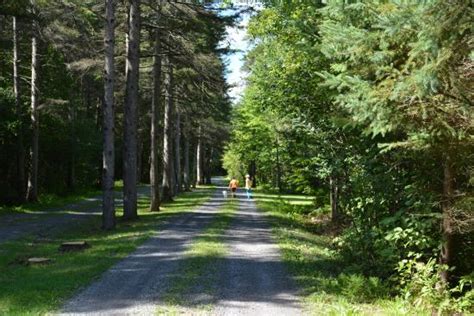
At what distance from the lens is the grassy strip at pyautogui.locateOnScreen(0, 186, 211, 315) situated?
8242 millimetres

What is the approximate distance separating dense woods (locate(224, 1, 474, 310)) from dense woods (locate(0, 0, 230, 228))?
8.85 m

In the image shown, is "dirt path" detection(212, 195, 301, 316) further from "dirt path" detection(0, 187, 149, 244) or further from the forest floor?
"dirt path" detection(0, 187, 149, 244)

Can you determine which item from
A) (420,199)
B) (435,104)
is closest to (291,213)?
(420,199)

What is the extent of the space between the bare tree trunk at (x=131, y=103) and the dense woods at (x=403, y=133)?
28.6 feet

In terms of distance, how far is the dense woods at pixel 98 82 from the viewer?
1925 centimetres

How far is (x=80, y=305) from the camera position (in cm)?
799

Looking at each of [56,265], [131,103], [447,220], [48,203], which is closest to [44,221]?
[131,103]

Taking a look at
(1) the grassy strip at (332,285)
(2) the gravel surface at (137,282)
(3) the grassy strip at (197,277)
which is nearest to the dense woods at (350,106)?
(1) the grassy strip at (332,285)

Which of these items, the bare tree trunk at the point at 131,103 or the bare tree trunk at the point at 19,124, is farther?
the bare tree trunk at the point at 19,124

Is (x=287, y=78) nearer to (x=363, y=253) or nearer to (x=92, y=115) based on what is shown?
(x=363, y=253)

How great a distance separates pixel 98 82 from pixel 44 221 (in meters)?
26.0

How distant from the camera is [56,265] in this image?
11117 millimetres

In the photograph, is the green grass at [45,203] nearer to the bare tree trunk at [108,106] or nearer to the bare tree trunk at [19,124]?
the bare tree trunk at [19,124]

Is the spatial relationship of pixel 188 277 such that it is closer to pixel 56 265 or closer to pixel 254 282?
pixel 254 282
